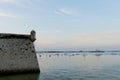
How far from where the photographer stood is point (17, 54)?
38.8 m

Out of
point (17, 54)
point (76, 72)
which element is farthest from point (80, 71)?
point (17, 54)

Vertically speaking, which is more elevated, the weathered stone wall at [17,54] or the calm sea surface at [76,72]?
the weathered stone wall at [17,54]

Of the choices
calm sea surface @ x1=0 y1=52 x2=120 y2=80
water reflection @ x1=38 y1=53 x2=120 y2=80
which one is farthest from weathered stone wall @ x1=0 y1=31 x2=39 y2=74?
water reflection @ x1=38 y1=53 x2=120 y2=80

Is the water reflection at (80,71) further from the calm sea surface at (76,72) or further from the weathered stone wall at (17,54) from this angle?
the weathered stone wall at (17,54)

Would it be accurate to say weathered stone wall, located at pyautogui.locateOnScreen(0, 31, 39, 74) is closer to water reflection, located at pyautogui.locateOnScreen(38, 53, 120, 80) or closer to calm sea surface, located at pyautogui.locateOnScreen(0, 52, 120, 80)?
calm sea surface, located at pyautogui.locateOnScreen(0, 52, 120, 80)

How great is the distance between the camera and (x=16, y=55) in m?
38.7

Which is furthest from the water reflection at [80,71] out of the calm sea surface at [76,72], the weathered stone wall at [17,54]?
the weathered stone wall at [17,54]

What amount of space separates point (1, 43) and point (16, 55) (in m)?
2.87

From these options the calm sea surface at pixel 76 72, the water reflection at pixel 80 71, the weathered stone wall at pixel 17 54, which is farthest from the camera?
the weathered stone wall at pixel 17 54

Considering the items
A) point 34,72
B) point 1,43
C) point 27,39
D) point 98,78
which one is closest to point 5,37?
point 1,43

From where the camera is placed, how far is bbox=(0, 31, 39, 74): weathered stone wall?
37.2 meters

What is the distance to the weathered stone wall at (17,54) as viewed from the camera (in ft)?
122

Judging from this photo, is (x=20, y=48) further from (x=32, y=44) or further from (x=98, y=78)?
(x=98, y=78)

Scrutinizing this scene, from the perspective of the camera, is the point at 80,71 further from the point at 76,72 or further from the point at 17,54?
the point at 17,54
